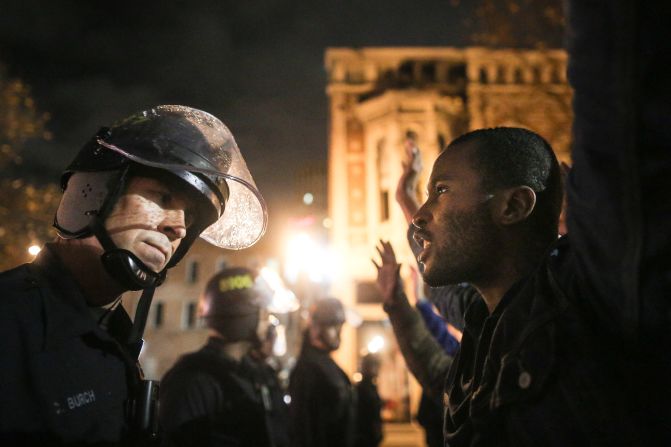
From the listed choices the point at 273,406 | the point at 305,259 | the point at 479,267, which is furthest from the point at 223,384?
the point at 305,259

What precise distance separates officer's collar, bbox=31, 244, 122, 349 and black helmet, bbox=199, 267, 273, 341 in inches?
104

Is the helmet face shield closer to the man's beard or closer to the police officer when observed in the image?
the man's beard

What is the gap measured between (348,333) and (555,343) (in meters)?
17.0

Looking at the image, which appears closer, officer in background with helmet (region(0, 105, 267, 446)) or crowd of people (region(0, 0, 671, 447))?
crowd of people (region(0, 0, 671, 447))

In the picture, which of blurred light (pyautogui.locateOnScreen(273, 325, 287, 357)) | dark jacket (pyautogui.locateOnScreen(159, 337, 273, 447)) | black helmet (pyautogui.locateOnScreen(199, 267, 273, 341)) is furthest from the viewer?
blurred light (pyautogui.locateOnScreen(273, 325, 287, 357))

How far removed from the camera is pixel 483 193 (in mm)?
1863

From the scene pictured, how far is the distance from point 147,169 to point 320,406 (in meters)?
4.24

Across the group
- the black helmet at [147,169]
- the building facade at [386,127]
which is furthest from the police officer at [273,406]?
the building facade at [386,127]

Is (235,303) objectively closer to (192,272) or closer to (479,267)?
(479,267)

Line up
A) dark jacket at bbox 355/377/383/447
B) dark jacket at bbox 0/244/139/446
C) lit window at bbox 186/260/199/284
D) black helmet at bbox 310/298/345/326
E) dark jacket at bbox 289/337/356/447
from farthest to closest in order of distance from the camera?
1. lit window at bbox 186/260/199/284
2. dark jacket at bbox 355/377/383/447
3. black helmet at bbox 310/298/345/326
4. dark jacket at bbox 289/337/356/447
5. dark jacket at bbox 0/244/139/446

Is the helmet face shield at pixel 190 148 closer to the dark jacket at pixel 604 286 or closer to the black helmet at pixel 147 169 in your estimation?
the black helmet at pixel 147 169

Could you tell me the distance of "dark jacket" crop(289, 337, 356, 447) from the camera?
5359 mm

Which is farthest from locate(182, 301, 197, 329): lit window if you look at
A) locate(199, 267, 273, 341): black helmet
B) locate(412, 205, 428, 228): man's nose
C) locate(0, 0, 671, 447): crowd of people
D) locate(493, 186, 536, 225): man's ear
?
locate(493, 186, 536, 225): man's ear

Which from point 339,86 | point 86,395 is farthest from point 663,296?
point 339,86
